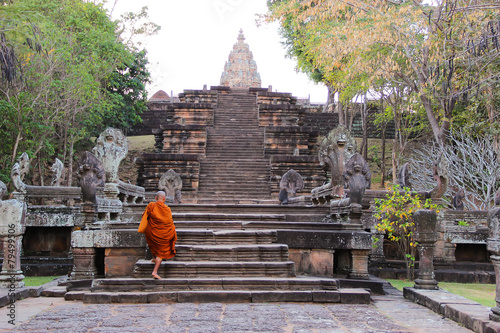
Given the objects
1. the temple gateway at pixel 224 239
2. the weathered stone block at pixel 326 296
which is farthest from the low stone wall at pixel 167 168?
the weathered stone block at pixel 326 296

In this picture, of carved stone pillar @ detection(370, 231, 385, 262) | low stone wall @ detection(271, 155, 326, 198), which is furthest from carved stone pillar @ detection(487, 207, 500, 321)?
low stone wall @ detection(271, 155, 326, 198)

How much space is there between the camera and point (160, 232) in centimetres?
641

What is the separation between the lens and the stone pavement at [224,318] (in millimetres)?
4707

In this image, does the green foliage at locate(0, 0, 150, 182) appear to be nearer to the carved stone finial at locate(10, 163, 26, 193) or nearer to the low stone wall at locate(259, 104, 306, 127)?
the carved stone finial at locate(10, 163, 26, 193)

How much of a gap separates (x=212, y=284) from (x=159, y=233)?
99 centimetres

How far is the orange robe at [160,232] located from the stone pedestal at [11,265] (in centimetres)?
192

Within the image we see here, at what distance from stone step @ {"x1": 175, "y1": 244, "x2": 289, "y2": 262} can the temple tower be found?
104ft

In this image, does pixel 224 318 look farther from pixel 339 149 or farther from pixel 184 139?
pixel 184 139

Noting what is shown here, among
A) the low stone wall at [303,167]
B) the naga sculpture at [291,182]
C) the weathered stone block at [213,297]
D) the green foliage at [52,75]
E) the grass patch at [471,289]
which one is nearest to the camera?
the weathered stone block at [213,297]

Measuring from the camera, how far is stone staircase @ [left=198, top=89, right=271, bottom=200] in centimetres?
1664

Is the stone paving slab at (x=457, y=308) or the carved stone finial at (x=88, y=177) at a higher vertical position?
the carved stone finial at (x=88, y=177)

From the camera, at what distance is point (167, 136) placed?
66.5 ft

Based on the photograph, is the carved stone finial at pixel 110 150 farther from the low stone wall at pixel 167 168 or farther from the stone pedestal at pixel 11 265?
the low stone wall at pixel 167 168

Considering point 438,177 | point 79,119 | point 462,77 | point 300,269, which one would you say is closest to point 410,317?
point 300,269
